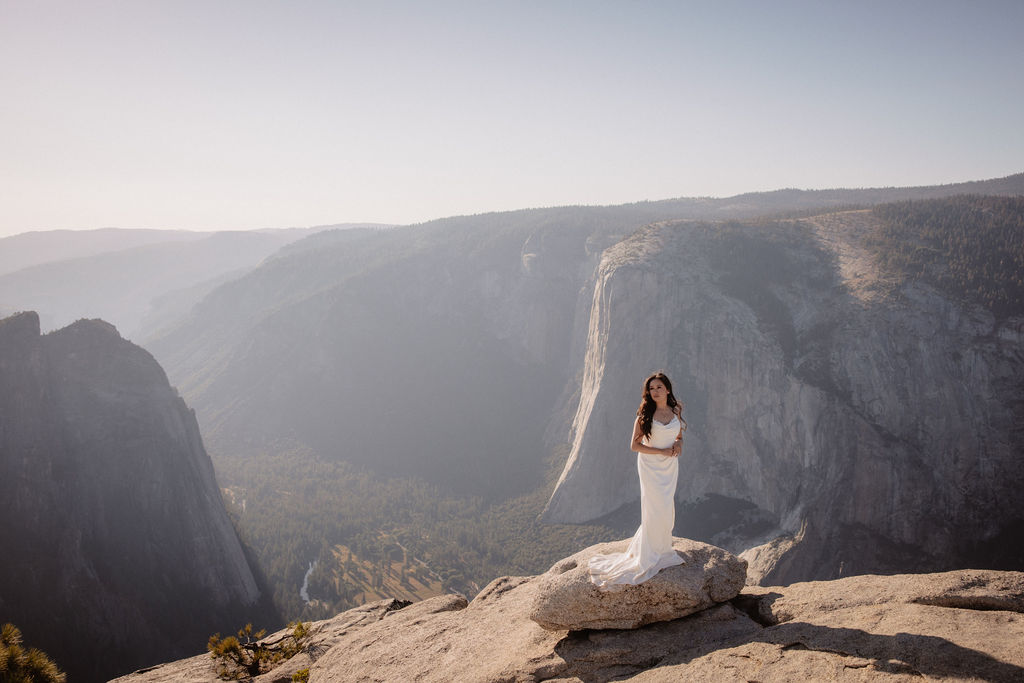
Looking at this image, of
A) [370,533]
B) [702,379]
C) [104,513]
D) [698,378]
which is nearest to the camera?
[104,513]

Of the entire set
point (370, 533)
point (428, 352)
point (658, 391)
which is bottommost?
point (370, 533)

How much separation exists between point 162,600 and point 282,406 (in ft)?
189

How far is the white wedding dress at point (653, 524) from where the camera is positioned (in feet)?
29.8

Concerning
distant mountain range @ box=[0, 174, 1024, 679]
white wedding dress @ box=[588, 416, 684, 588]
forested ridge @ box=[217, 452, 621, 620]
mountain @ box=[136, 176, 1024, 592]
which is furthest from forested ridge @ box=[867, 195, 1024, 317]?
white wedding dress @ box=[588, 416, 684, 588]

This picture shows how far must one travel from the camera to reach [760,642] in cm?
772

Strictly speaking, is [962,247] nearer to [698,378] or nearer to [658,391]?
[698,378]

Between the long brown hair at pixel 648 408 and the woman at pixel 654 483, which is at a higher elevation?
the long brown hair at pixel 648 408

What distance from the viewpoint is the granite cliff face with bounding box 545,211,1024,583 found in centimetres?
3619

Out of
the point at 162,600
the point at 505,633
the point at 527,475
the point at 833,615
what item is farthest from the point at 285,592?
the point at 833,615

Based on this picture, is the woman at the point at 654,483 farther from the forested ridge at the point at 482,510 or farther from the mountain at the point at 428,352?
the mountain at the point at 428,352

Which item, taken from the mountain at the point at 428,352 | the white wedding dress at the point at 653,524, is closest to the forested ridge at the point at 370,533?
the mountain at the point at 428,352

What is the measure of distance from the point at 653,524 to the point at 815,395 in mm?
40120

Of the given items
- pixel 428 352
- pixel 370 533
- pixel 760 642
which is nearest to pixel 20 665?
pixel 760 642

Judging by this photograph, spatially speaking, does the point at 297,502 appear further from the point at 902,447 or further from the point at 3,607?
the point at 902,447
